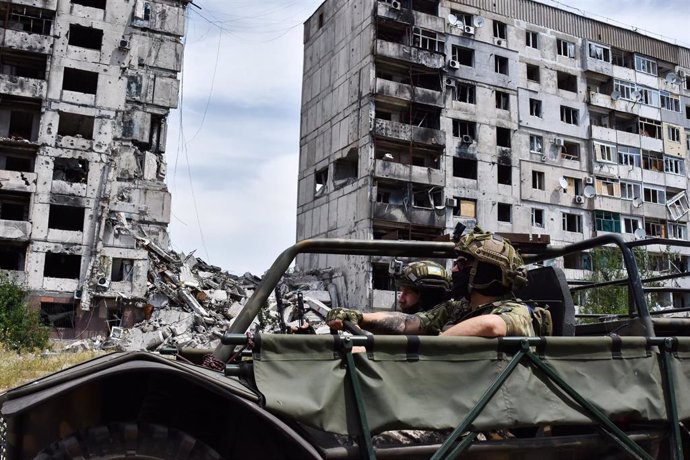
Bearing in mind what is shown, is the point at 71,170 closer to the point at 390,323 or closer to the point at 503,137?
the point at 503,137

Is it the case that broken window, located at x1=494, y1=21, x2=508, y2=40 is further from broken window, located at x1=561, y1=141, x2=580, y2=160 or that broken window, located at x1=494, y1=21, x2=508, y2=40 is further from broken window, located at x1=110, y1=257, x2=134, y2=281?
→ broken window, located at x1=110, y1=257, x2=134, y2=281

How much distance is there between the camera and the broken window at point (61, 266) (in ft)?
120

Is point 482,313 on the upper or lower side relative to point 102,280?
lower

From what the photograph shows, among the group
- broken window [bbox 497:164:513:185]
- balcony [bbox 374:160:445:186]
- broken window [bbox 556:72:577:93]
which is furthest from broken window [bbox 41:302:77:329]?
broken window [bbox 556:72:577:93]

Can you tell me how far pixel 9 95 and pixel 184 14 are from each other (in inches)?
493

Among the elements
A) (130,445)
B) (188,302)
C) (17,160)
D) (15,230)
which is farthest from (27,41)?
(130,445)

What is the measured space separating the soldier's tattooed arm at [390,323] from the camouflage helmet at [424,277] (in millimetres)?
919

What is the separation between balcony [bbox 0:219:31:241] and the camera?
33.6m

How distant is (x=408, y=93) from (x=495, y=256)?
37742mm

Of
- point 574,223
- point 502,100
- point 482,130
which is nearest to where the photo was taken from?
point 482,130

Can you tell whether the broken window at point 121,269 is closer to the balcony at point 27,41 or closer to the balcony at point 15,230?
the balcony at point 15,230

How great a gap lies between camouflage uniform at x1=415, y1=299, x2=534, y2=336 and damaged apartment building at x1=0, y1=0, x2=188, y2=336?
106 ft

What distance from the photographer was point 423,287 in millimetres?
6336

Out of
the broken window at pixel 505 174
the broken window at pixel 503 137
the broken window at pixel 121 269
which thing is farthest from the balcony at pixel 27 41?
the broken window at pixel 505 174
